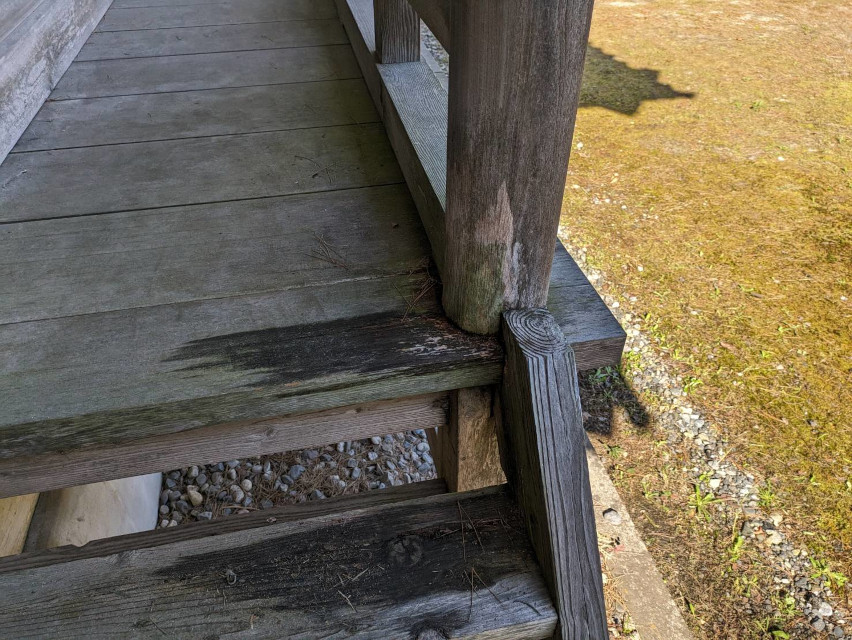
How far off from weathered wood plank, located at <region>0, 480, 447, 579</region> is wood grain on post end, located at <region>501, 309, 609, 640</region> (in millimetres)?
263

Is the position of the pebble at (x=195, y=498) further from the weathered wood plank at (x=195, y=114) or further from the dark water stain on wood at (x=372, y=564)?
the dark water stain on wood at (x=372, y=564)

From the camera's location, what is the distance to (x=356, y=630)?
34.5 inches

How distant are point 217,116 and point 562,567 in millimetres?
1661

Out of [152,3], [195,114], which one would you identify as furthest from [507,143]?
[152,3]

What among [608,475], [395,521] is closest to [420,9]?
[395,521]

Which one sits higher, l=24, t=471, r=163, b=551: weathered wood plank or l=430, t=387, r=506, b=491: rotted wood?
l=430, t=387, r=506, b=491: rotted wood

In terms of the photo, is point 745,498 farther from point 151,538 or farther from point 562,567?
point 151,538

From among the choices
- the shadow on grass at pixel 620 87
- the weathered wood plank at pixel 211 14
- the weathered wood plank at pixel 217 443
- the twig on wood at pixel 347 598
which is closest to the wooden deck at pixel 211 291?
the weathered wood plank at pixel 217 443

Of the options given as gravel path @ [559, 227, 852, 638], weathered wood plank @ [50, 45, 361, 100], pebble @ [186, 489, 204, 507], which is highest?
weathered wood plank @ [50, 45, 361, 100]

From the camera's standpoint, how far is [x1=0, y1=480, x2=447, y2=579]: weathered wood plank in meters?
1.07

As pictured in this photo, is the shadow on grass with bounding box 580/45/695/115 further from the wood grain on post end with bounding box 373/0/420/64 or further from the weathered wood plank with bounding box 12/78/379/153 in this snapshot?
the wood grain on post end with bounding box 373/0/420/64

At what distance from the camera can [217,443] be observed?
1144 mm

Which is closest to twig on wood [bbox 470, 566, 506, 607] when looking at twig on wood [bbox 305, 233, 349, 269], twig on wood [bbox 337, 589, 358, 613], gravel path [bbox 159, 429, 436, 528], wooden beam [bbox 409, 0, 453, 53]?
twig on wood [bbox 337, 589, 358, 613]

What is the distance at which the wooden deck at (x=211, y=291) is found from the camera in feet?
3.44
